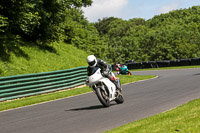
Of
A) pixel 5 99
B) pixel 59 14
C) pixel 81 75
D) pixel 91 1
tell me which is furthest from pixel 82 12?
pixel 5 99

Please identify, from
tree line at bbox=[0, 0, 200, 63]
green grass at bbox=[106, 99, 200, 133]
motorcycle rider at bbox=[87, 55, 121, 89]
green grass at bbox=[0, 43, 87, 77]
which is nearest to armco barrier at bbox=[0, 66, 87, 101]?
green grass at bbox=[0, 43, 87, 77]

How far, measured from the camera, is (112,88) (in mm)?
10266

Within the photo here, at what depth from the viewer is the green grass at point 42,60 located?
2273 cm

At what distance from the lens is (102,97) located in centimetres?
998

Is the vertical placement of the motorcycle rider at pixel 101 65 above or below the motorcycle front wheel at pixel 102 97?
above

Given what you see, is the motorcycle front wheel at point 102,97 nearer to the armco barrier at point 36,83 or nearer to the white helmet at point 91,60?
the white helmet at point 91,60

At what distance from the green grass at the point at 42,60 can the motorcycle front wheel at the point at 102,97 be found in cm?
1281

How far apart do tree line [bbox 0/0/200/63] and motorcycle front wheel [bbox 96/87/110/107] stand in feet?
39.4

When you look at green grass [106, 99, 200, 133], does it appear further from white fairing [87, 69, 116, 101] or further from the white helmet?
the white helmet

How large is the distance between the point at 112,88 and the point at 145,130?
4.50 m

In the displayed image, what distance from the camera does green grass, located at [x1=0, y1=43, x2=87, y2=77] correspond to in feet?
74.6

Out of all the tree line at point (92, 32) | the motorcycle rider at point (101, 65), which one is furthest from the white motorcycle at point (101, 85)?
the tree line at point (92, 32)

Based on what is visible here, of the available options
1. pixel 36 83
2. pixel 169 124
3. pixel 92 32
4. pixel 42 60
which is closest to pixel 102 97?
pixel 169 124

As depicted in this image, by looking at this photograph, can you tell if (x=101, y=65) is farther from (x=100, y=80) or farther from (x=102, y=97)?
(x=102, y=97)
